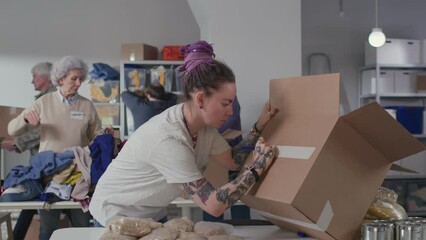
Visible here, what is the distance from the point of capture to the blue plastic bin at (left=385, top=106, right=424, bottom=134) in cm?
574

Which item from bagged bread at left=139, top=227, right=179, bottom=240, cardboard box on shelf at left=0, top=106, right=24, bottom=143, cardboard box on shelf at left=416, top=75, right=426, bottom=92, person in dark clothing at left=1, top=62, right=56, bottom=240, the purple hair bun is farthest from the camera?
cardboard box on shelf at left=416, top=75, right=426, bottom=92

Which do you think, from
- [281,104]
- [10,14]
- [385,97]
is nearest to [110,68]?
[10,14]

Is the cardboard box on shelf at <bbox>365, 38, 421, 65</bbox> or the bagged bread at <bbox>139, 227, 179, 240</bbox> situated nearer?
the bagged bread at <bbox>139, 227, 179, 240</bbox>

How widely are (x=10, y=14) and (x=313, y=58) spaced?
3.53m

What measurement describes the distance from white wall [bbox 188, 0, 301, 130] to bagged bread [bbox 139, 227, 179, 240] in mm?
1806

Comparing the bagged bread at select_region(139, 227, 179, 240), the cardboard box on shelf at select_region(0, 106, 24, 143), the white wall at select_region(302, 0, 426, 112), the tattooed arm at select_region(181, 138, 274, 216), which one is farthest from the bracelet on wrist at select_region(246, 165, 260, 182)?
the white wall at select_region(302, 0, 426, 112)

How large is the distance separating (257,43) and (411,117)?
332 cm

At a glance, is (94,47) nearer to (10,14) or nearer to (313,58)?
(10,14)

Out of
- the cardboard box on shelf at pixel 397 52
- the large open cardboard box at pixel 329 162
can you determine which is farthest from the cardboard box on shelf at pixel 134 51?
the large open cardboard box at pixel 329 162

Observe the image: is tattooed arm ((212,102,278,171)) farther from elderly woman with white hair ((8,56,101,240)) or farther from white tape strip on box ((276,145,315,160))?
elderly woman with white hair ((8,56,101,240))

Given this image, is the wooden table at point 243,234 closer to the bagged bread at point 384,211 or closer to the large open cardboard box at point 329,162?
the large open cardboard box at point 329,162

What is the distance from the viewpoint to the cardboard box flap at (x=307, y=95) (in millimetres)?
1502

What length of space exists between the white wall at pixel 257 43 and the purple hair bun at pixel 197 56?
1481mm

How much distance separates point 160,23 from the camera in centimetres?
596
